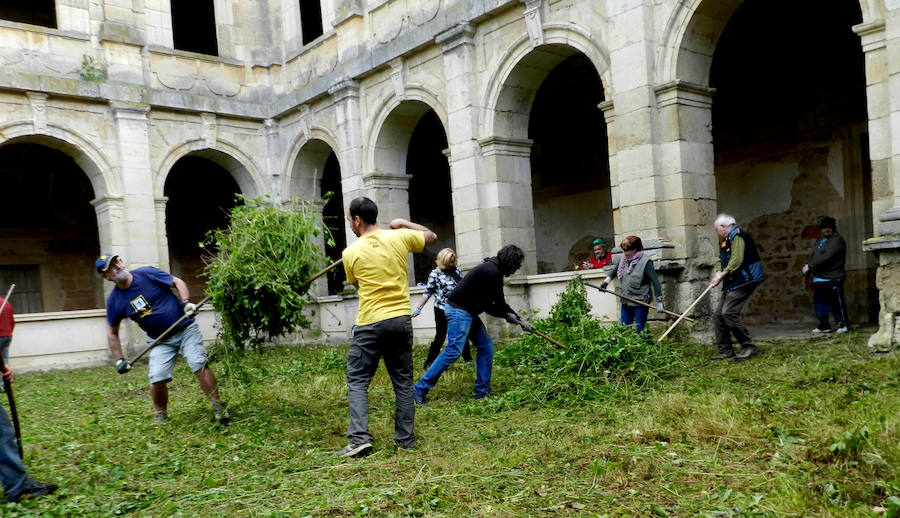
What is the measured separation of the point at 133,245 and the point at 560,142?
→ 8.58 metres

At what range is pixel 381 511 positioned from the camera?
133 inches

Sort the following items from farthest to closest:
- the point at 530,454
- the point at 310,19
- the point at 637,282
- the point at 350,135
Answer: the point at 310,19 → the point at 350,135 → the point at 637,282 → the point at 530,454

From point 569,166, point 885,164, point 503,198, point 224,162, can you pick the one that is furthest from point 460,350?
point 224,162

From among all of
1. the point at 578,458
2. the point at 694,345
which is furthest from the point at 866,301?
the point at 578,458

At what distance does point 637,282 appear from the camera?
758 centimetres

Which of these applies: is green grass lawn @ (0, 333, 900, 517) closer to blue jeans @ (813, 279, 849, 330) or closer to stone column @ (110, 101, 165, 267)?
blue jeans @ (813, 279, 849, 330)

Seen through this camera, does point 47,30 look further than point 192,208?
No

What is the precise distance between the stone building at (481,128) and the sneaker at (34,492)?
3400 millimetres

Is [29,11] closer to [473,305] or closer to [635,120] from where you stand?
[635,120]

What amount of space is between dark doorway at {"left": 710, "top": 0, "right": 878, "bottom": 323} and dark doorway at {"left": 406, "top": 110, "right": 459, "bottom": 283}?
725 centimetres

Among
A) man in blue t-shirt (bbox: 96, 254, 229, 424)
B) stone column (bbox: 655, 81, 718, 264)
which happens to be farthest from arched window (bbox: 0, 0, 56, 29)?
stone column (bbox: 655, 81, 718, 264)

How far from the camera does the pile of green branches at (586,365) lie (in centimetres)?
587

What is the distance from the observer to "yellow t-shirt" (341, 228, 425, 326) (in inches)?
183

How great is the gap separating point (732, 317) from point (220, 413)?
4.97 m
